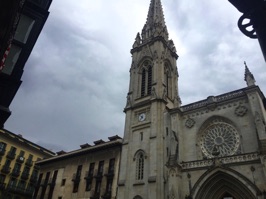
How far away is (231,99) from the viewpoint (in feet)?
86.7

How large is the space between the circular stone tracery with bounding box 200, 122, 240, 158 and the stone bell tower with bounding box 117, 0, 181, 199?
4.54 meters

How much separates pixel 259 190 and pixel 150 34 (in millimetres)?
29111

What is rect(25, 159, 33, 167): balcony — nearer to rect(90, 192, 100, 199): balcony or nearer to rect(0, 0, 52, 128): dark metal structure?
rect(90, 192, 100, 199): balcony

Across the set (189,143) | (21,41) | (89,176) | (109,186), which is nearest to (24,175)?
(89,176)

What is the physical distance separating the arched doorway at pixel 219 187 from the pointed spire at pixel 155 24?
943 inches

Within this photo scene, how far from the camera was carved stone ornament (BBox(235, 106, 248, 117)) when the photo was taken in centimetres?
2509

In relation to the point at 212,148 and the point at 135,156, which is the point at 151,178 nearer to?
the point at 135,156

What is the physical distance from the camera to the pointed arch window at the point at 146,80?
34.9m

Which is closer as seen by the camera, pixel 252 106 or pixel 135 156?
pixel 252 106

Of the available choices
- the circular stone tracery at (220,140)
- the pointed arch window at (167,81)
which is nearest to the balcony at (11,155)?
the pointed arch window at (167,81)

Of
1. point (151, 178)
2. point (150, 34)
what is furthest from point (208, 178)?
point (150, 34)

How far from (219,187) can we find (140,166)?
377 inches

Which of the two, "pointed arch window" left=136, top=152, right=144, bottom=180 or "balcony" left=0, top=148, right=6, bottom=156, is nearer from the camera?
"pointed arch window" left=136, top=152, right=144, bottom=180

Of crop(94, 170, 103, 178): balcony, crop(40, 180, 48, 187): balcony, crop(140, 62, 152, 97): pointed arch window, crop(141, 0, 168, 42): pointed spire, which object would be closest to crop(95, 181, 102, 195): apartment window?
crop(94, 170, 103, 178): balcony
